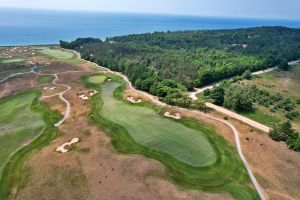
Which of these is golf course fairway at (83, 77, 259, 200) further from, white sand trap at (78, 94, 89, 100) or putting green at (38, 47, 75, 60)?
putting green at (38, 47, 75, 60)

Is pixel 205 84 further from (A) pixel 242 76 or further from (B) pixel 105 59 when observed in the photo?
(B) pixel 105 59

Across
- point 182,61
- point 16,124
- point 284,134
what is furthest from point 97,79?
point 284,134

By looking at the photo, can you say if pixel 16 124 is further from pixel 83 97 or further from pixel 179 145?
pixel 179 145

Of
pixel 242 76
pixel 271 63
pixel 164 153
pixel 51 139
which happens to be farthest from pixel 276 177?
pixel 271 63

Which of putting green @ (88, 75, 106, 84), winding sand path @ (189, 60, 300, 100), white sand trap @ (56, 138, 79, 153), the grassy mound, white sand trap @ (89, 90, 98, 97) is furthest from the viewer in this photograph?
putting green @ (88, 75, 106, 84)

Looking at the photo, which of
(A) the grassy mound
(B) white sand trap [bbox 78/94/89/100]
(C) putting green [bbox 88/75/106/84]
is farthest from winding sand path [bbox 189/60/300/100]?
(A) the grassy mound

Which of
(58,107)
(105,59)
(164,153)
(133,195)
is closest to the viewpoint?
(133,195)

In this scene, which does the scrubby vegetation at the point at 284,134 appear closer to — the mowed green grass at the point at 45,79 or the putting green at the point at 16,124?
the putting green at the point at 16,124
